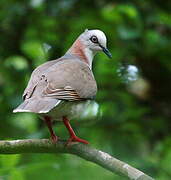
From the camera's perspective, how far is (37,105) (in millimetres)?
3334

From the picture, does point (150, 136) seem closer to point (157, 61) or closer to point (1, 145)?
point (157, 61)

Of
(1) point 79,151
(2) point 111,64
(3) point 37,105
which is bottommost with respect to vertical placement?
(2) point 111,64

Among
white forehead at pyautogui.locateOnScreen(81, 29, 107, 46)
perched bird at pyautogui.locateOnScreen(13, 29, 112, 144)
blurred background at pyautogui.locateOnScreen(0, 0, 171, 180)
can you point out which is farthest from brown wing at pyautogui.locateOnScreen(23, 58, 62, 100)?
blurred background at pyautogui.locateOnScreen(0, 0, 171, 180)

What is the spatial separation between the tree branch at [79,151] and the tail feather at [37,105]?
204 mm

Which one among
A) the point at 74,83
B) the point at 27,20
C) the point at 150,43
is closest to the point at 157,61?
the point at 150,43

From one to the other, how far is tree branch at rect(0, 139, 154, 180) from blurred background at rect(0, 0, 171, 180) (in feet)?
4.74

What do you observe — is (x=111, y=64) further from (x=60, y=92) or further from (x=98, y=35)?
(x=60, y=92)

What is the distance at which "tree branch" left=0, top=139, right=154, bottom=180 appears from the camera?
2.84m

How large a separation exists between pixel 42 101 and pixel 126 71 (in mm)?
3036

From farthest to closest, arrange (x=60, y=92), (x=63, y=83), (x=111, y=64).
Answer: (x=111, y=64)
(x=63, y=83)
(x=60, y=92)

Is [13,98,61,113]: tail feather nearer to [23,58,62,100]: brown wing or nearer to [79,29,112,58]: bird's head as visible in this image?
[23,58,62,100]: brown wing

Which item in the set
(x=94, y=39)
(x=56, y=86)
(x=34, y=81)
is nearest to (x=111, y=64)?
(x=94, y=39)

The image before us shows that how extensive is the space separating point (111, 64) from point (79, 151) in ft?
9.11

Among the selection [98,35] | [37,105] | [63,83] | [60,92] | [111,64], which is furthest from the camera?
[111,64]
